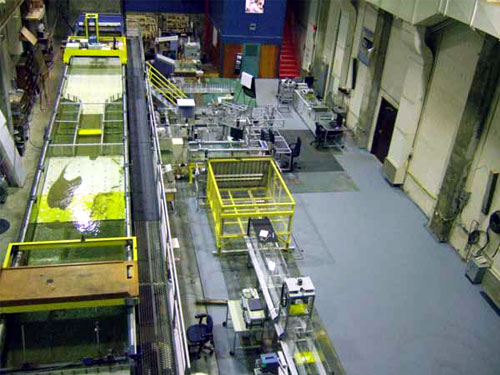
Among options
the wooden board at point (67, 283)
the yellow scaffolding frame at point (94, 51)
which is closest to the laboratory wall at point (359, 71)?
the yellow scaffolding frame at point (94, 51)

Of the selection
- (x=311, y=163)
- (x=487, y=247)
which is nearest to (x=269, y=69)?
(x=311, y=163)

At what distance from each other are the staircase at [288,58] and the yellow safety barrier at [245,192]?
10939 mm

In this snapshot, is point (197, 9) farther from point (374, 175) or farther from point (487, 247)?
point (487, 247)

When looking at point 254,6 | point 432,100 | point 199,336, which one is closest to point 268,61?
point 254,6

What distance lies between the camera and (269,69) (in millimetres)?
21609

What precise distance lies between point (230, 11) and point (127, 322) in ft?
53.8

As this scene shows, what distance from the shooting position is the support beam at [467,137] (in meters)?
10.4

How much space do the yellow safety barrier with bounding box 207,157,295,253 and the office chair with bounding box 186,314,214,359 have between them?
275 centimetres

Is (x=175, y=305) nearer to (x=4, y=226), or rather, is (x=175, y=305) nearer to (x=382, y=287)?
(x=382, y=287)

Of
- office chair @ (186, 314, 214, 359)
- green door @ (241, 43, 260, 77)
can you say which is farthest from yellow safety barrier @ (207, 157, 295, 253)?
green door @ (241, 43, 260, 77)

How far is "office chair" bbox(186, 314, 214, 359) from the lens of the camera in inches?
329

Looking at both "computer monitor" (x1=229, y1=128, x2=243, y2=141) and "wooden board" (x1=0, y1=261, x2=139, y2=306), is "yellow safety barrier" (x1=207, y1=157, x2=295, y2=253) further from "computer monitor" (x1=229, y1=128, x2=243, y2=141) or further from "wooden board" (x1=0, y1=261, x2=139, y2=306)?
"wooden board" (x1=0, y1=261, x2=139, y2=306)

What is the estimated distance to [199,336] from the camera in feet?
27.5

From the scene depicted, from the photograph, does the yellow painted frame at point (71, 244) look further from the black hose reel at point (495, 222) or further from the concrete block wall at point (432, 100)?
the black hose reel at point (495, 222)
